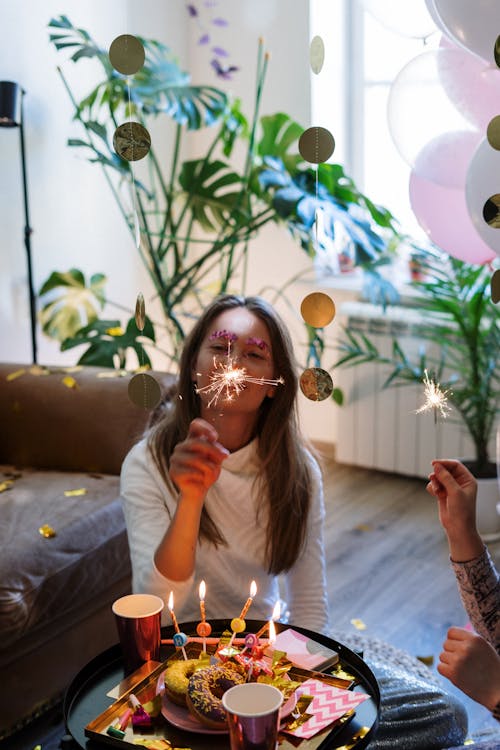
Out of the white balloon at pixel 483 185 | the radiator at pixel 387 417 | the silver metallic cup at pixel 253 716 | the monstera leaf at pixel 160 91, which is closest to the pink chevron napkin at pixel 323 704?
the silver metallic cup at pixel 253 716

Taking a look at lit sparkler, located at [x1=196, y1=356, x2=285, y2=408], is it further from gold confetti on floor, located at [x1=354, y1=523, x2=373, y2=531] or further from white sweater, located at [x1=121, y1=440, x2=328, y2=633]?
gold confetti on floor, located at [x1=354, y1=523, x2=373, y2=531]

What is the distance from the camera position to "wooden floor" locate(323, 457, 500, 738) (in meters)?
2.48

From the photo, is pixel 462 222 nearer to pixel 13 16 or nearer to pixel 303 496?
pixel 303 496

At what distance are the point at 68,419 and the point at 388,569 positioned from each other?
1.10 metres

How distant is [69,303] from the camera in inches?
130

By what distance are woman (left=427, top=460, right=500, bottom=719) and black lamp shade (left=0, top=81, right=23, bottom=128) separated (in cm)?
195

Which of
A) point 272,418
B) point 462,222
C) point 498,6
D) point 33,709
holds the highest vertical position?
point 498,6

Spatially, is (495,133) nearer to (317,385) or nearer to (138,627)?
(317,385)

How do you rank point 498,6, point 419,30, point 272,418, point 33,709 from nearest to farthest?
point 498,6 < point 272,418 < point 419,30 < point 33,709

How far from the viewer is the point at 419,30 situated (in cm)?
176

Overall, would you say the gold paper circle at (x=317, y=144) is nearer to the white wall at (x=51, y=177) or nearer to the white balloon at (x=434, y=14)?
the white balloon at (x=434, y=14)

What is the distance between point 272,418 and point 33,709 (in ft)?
3.10

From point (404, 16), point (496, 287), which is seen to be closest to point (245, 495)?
point (496, 287)

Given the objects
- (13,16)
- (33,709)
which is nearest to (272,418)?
(33,709)
